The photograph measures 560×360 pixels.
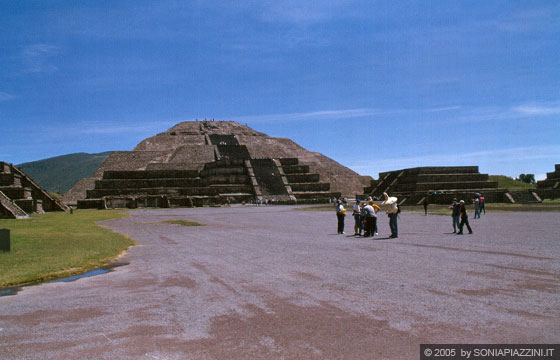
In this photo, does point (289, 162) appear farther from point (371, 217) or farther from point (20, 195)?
point (371, 217)

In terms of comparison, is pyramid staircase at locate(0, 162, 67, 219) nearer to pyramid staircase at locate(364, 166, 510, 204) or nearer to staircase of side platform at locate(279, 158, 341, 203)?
staircase of side platform at locate(279, 158, 341, 203)

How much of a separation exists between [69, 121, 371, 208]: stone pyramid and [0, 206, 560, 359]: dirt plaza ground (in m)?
45.2

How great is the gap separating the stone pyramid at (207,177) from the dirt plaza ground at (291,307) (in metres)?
45.2

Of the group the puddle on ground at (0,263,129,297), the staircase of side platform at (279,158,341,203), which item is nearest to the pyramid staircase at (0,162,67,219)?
the puddle on ground at (0,263,129,297)

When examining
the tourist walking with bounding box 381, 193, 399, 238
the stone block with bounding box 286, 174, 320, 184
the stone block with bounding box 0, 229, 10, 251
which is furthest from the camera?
the stone block with bounding box 286, 174, 320, 184

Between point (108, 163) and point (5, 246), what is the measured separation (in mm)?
79195

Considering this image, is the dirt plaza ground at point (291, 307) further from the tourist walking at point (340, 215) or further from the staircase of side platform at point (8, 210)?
the staircase of side platform at point (8, 210)

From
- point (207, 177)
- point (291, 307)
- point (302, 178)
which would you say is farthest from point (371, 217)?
point (207, 177)

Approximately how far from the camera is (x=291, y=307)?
600 centimetres

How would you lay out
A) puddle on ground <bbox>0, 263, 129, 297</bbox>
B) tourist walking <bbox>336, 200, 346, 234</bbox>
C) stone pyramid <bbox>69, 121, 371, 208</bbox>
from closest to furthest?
puddle on ground <bbox>0, 263, 129, 297</bbox>
tourist walking <bbox>336, 200, 346, 234</bbox>
stone pyramid <bbox>69, 121, 371, 208</bbox>

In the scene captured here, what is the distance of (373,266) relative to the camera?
923cm

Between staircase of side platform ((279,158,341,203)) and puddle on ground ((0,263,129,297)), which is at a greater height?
staircase of side platform ((279,158,341,203))

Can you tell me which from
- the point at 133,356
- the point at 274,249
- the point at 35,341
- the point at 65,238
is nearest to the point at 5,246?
the point at 65,238

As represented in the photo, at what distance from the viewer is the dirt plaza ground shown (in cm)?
455
